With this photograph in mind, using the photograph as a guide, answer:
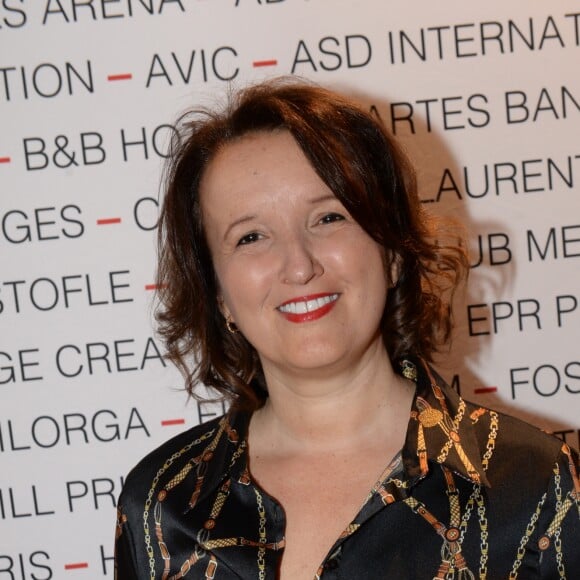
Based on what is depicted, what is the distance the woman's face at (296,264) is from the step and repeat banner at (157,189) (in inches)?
25.1

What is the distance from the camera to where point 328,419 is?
1438mm

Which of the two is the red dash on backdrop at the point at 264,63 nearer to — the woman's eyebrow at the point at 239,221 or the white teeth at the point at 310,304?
the woman's eyebrow at the point at 239,221

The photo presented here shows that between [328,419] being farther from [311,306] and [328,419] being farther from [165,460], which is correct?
[165,460]

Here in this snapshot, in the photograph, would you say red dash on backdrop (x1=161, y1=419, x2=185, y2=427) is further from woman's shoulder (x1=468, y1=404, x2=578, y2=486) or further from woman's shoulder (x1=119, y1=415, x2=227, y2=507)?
woman's shoulder (x1=468, y1=404, x2=578, y2=486)

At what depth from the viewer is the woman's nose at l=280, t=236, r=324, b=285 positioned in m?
1.32

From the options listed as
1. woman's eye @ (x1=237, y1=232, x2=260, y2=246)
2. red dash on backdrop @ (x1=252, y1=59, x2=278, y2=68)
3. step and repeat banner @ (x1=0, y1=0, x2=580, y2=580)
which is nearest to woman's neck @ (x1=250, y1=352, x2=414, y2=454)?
woman's eye @ (x1=237, y1=232, x2=260, y2=246)

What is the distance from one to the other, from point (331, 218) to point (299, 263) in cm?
10

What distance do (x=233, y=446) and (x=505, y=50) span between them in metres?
1.08

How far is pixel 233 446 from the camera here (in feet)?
4.94

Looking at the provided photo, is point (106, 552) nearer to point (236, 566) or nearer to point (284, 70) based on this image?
point (236, 566)

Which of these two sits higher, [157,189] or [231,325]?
[157,189]

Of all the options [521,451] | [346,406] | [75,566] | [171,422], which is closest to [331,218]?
[346,406]

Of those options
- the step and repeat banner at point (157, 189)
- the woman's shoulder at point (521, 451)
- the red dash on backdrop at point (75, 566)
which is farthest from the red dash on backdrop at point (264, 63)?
the red dash on backdrop at point (75, 566)

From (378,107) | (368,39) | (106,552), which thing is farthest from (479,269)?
(106,552)
